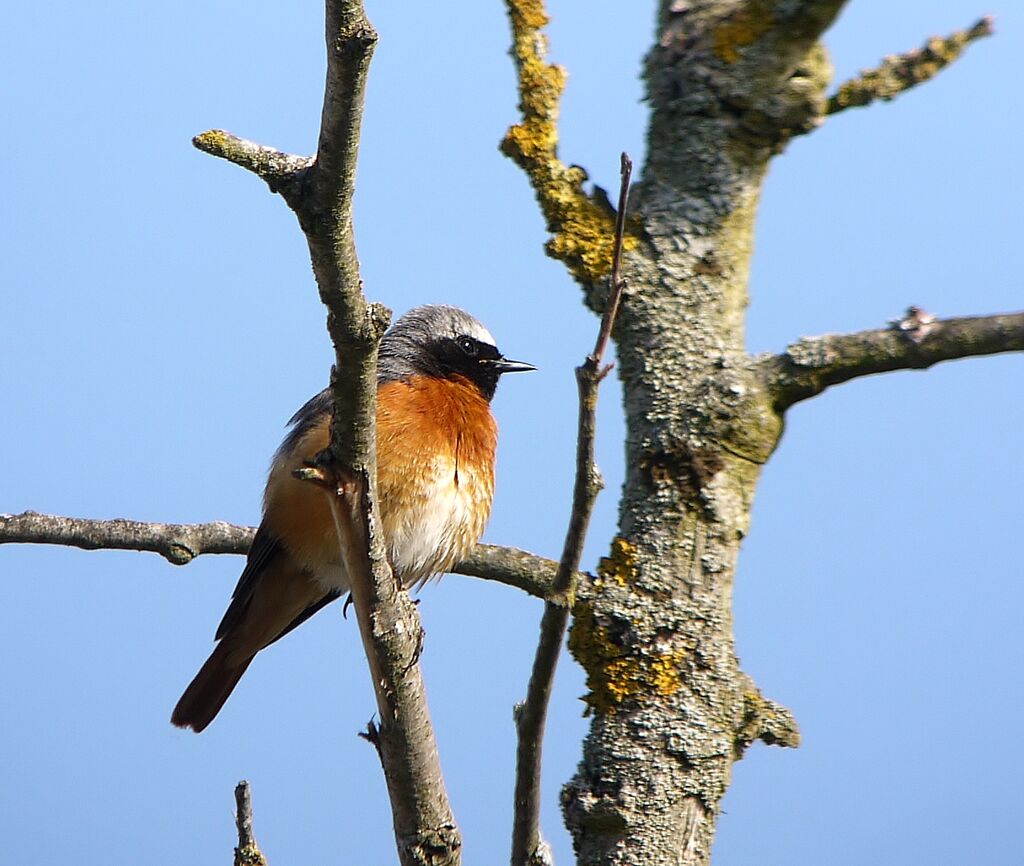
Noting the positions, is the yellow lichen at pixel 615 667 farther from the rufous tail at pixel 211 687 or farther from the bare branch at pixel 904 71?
the rufous tail at pixel 211 687

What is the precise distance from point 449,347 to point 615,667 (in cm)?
294

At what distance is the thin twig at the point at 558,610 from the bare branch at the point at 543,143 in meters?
0.69

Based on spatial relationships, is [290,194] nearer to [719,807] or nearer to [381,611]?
[381,611]

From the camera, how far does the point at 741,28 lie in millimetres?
3002

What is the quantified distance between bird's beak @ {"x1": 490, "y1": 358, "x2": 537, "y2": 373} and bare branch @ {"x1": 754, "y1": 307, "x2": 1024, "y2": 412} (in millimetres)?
2820

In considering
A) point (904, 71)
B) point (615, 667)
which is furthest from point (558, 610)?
point (904, 71)

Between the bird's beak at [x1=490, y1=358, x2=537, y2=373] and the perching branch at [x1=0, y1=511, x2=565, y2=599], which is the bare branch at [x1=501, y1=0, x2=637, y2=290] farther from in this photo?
the bird's beak at [x1=490, y1=358, x2=537, y2=373]

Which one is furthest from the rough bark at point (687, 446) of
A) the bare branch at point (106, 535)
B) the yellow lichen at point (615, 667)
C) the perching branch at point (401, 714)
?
the bare branch at point (106, 535)

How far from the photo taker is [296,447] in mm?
4785

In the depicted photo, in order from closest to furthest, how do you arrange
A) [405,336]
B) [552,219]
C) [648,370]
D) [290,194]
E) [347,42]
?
[347,42], [290,194], [648,370], [552,219], [405,336]

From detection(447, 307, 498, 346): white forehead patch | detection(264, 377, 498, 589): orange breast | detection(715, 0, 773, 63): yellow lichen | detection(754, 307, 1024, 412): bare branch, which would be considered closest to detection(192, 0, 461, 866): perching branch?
detection(754, 307, 1024, 412): bare branch

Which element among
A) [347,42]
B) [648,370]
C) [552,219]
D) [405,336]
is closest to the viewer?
[347,42]

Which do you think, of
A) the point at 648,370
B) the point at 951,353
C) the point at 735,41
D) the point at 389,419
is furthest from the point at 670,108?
the point at 389,419

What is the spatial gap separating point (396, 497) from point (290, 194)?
2.36 m
